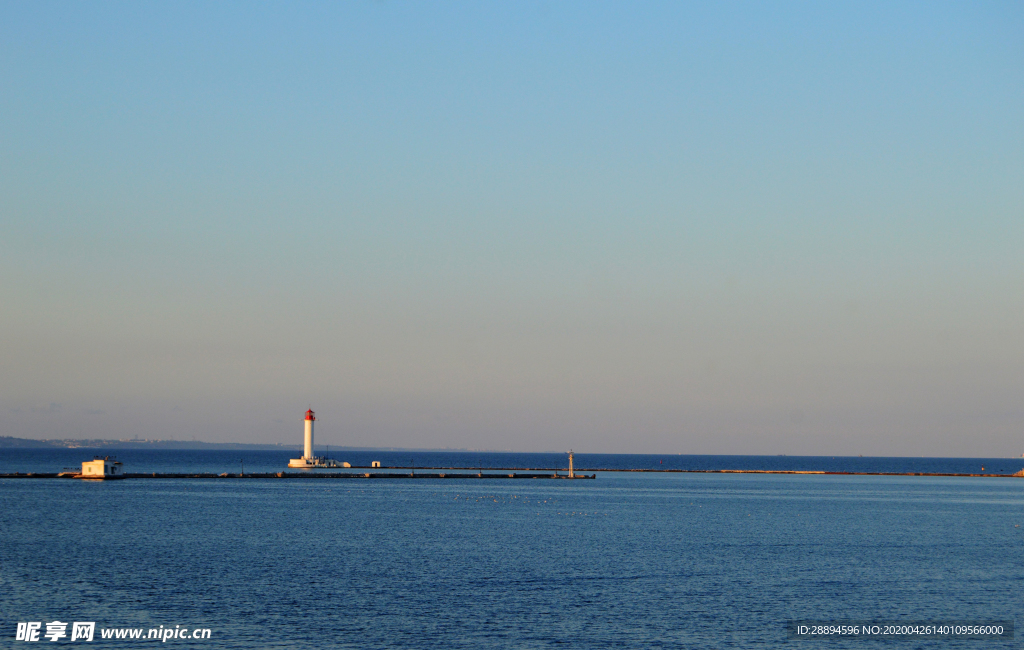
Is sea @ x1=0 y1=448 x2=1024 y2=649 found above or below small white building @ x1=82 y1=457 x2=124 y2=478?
below

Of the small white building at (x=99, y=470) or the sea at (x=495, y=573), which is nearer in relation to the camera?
the sea at (x=495, y=573)

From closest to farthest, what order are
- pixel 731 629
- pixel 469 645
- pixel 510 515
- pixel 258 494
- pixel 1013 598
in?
pixel 469 645 < pixel 731 629 < pixel 1013 598 < pixel 510 515 < pixel 258 494

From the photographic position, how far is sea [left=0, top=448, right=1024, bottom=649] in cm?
4450

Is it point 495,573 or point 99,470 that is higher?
point 99,470

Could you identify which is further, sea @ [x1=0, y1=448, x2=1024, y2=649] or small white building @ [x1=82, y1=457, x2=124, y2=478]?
small white building @ [x1=82, y1=457, x2=124, y2=478]

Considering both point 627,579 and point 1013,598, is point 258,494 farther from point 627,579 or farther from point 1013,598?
point 1013,598

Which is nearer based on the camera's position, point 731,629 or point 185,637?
point 185,637

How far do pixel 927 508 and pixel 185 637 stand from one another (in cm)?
10811

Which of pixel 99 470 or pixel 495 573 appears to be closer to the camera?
pixel 495 573

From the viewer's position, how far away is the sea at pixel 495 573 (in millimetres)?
44500

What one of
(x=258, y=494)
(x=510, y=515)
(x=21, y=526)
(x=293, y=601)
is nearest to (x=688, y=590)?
(x=293, y=601)

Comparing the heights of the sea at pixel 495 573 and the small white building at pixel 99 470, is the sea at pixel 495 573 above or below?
below

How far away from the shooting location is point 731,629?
45.8 meters

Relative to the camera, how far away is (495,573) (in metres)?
60.6
